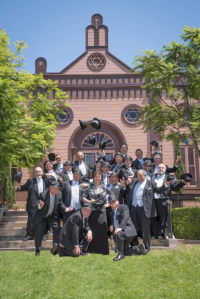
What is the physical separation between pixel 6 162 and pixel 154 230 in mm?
4961

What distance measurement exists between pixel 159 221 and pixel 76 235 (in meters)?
3.46

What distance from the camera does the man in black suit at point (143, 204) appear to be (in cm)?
701

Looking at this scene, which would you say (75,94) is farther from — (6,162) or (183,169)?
(6,162)

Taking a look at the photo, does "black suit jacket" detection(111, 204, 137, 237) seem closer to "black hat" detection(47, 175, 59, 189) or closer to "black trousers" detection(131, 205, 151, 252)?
"black trousers" detection(131, 205, 151, 252)

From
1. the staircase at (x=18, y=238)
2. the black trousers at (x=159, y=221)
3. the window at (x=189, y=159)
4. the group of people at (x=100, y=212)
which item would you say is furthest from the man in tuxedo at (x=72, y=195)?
the window at (x=189, y=159)

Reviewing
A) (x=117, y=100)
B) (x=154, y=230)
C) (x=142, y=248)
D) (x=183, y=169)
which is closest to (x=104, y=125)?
(x=117, y=100)

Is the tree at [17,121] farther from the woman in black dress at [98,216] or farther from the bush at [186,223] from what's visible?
the bush at [186,223]

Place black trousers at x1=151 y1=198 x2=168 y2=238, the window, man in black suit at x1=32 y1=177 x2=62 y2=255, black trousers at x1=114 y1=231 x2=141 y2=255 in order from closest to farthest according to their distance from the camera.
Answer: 1. black trousers at x1=114 y1=231 x2=141 y2=255
2. man in black suit at x1=32 y1=177 x2=62 y2=255
3. black trousers at x1=151 y1=198 x2=168 y2=238
4. the window

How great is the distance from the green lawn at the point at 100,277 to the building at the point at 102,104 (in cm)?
1008

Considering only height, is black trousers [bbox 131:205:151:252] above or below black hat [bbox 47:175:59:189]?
below

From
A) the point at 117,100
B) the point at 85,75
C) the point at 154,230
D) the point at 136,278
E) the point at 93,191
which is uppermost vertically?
the point at 85,75

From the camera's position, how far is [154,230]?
916 centimetres

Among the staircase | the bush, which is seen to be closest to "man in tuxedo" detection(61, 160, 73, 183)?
the staircase

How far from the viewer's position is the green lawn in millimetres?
6480
